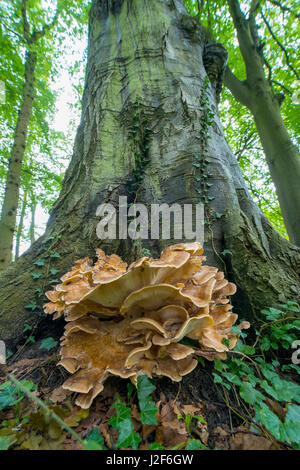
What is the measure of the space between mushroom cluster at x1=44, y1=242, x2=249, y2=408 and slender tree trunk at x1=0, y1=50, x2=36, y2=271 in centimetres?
545

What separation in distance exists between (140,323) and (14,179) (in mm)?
6678

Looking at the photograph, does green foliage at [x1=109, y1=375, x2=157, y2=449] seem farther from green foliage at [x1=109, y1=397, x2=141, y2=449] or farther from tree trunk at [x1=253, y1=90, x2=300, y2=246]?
tree trunk at [x1=253, y1=90, x2=300, y2=246]

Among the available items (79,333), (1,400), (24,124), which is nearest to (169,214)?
(79,333)

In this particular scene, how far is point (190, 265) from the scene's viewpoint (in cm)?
149

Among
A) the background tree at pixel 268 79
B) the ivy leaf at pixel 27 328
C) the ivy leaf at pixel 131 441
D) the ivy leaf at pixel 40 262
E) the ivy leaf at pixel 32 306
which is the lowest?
the ivy leaf at pixel 131 441

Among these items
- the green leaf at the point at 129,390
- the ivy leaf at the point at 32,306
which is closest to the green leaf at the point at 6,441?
the green leaf at the point at 129,390

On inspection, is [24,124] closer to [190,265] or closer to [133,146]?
[133,146]

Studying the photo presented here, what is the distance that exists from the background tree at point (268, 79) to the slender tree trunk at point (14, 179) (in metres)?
5.51

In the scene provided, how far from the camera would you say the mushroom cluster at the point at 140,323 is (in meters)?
1.30

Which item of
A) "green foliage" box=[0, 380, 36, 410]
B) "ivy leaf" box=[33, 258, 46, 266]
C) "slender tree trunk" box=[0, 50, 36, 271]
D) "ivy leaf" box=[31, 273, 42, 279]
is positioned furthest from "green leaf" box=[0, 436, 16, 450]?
"slender tree trunk" box=[0, 50, 36, 271]

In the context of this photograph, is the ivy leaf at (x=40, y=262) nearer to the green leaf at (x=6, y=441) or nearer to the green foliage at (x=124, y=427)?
the green leaf at (x=6, y=441)

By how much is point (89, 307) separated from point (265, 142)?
6.33m

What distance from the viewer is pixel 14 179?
6254mm

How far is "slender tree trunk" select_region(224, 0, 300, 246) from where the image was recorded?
487 centimetres
